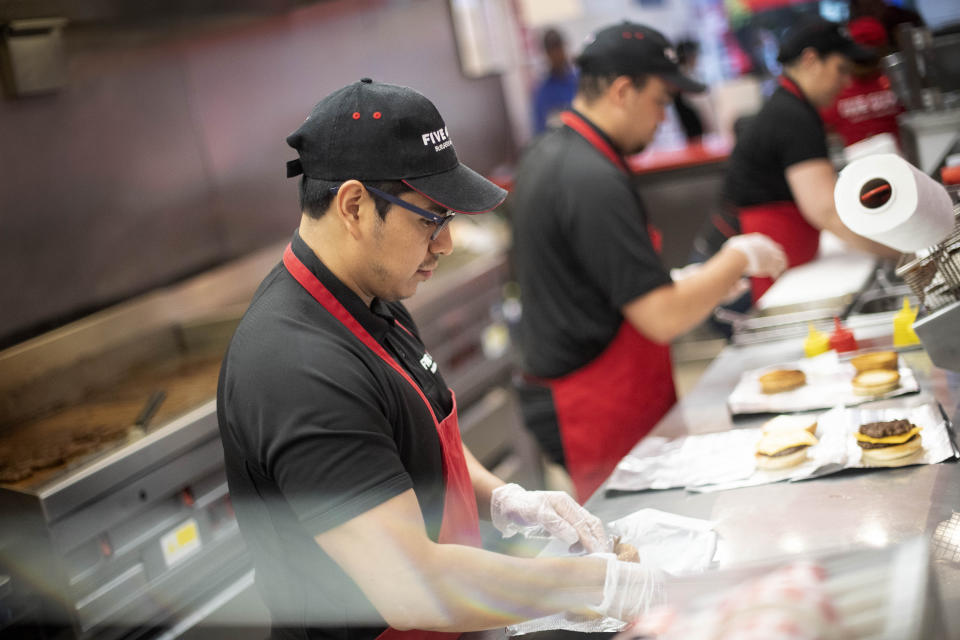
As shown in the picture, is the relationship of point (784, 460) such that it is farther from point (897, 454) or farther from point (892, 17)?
point (892, 17)

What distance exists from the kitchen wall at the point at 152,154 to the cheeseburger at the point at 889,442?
2.61 m

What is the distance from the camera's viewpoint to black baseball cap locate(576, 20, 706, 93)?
8.62 ft

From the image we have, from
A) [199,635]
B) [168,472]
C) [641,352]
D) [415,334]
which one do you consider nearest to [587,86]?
[641,352]

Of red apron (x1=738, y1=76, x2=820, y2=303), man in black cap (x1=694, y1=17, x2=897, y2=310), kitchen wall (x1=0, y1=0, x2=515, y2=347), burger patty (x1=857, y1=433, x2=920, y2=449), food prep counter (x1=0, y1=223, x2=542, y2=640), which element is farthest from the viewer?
red apron (x1=738, y1=76, x2=820, y2=303)

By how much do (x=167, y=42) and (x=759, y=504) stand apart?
3181 mm

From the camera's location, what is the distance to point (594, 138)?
271 cm

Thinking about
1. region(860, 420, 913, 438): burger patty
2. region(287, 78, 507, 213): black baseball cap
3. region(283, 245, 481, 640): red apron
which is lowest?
region(860, 420, 913, 438): burger patty

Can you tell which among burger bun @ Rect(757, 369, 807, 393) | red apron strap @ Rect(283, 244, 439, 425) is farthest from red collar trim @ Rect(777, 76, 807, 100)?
red apron strap @ Rect(283, 244, 439, 425)

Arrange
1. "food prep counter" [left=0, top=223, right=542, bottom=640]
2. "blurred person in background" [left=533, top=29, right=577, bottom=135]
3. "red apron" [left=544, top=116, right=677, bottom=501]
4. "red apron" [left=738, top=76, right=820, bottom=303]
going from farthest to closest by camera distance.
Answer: "blurred person in background" [left=533, top=29, right=577, bottom=135], "red apron" [left=738, top=76, right=820, bottom=303], "red apron" [left=544, top=116, right=677, bottom=501], "food prep counter" [left=0, top=223, right=542, bottom=640]

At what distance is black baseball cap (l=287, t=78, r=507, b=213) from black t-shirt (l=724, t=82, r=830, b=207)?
7.40ft

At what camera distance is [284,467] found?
1.31 m

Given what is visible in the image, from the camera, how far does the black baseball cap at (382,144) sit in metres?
1.44

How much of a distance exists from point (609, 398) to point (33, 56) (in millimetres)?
2216

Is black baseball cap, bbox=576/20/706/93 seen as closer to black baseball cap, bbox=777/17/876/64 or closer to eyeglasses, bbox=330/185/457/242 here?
black baseball cap, bbox=777/17/876/64
